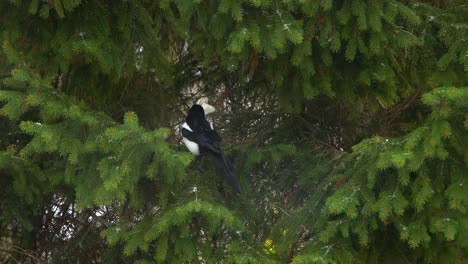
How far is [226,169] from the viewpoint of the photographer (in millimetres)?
5219

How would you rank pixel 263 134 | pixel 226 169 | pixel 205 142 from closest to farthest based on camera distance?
pixel 226 169 < pixel 205 142 < pixel 263 134

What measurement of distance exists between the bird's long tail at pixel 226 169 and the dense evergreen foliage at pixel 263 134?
0.09m

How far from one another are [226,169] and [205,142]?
0.98 ft

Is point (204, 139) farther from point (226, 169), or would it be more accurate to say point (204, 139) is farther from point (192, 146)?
point (226, 169)

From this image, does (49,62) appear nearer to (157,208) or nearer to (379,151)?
(157,208)

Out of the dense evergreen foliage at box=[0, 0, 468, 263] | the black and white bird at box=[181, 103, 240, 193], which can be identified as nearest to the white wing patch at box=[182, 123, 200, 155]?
the black and white bird at box=[181, 103, 240, 193]

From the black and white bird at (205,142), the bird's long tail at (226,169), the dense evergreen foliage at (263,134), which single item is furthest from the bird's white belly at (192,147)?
the bird's long tail at (226,169)

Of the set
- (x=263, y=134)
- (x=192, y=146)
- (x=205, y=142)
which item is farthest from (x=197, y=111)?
(x=263, y=134)

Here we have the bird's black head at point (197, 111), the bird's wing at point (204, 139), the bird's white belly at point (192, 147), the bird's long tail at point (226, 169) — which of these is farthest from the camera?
the bird's black head at point (197, 111)

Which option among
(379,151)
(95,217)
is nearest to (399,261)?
(379,151)

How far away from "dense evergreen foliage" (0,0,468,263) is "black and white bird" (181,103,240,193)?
0.38 feet

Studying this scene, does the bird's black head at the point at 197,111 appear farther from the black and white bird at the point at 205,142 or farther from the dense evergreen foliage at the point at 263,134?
the dense evergreen foliage at the point at 263,134

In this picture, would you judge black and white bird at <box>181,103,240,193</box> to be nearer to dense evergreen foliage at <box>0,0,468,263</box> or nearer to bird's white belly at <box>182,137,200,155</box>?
bird's white belly at <box>182,137,200,155</box>

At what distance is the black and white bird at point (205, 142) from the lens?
521 cm
